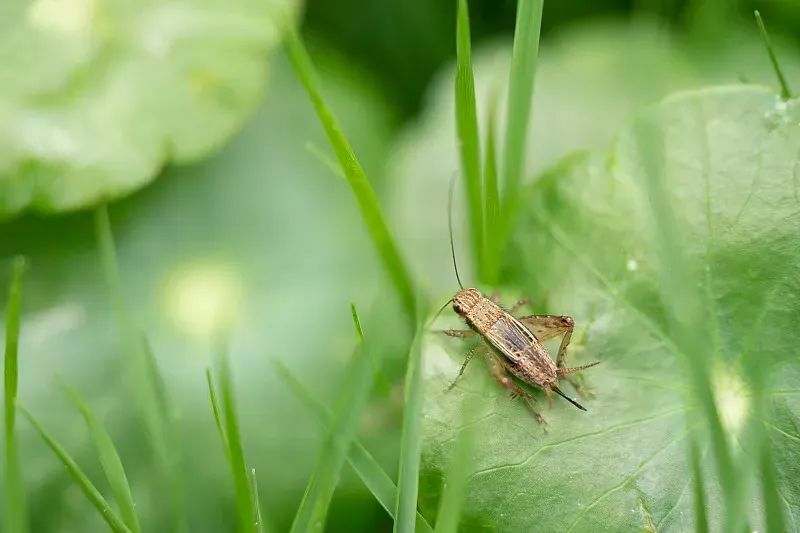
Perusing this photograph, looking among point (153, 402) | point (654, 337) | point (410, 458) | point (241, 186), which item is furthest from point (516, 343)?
point (241, 186)

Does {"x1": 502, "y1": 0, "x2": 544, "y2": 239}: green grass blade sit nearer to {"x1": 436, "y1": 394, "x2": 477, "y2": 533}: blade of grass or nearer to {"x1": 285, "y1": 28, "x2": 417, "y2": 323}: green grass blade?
{"x1": 285, "y1": 28, "x2": 417, "y2": 323}: green grass blade

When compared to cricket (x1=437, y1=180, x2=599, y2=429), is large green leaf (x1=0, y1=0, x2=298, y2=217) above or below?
above

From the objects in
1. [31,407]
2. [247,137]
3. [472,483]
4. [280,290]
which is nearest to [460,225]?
[280,290]

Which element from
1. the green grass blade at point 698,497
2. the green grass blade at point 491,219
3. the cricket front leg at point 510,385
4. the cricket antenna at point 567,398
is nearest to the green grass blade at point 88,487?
the cricket front leg at point 510,385

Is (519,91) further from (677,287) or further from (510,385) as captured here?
(510,385)

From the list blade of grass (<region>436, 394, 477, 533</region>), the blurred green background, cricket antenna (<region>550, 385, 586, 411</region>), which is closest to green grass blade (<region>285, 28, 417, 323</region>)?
the blurred green background
